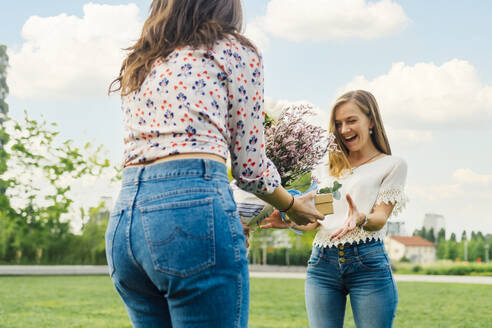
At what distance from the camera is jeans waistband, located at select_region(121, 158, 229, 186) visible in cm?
145

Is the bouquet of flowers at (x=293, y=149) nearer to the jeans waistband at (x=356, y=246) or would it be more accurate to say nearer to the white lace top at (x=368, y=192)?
the white lace top at (x=368, y=192)

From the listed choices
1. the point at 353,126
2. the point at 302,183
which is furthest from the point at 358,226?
the point at 353,126

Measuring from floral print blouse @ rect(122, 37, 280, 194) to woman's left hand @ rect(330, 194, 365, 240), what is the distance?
116cm

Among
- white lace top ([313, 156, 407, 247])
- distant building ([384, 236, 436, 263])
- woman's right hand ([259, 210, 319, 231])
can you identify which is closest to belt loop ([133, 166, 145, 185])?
woman's right hand ([259, 210, 319, 231])

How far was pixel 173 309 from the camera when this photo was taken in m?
1.47

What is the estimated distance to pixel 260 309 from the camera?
10.7m

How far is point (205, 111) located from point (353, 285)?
5.62ft

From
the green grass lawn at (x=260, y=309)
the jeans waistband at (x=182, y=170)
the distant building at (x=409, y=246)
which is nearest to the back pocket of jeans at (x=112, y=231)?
the jeans waistband at (x=182, y=170)

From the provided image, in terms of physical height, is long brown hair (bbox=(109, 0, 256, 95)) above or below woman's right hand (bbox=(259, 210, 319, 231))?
above

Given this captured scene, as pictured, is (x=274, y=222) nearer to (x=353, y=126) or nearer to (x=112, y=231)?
(x=353, y=126)

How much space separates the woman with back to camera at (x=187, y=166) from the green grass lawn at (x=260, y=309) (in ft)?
23.6

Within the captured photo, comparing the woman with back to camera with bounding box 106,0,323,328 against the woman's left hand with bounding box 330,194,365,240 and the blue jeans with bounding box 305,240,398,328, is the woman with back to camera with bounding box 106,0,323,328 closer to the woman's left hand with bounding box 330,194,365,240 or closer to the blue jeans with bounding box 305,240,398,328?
the woman's left hand with bounding box 330,194,365,240

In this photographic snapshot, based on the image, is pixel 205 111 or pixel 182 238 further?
pixel 205 111

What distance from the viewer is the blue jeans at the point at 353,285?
2.78 metres
